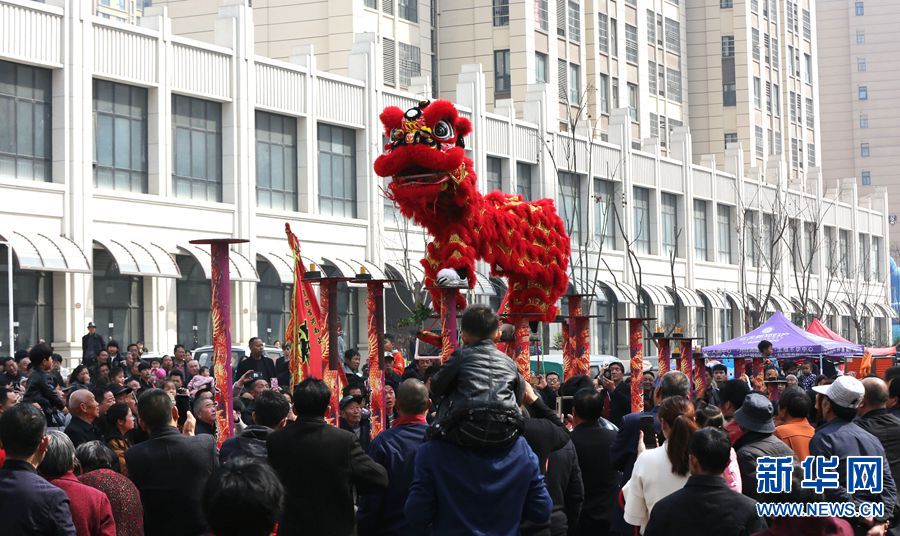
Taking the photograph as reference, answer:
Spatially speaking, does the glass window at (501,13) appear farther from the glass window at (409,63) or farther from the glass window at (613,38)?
the glass window at (613,38)

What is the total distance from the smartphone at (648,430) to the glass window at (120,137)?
2362 centimetres

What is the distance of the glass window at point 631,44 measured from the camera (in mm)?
59750

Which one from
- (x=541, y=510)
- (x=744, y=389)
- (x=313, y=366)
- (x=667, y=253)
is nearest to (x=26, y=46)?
(x=313, y=366)

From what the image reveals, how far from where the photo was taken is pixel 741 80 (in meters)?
66.8

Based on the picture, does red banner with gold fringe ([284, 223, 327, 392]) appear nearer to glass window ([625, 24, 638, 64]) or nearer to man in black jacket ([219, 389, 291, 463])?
man in black jacket ([219, 389, 291, 463])

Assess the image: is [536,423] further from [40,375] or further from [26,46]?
[26,46]

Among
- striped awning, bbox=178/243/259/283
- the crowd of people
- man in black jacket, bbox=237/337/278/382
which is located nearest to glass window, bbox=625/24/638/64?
striped awning, bbox=178/243/259/283

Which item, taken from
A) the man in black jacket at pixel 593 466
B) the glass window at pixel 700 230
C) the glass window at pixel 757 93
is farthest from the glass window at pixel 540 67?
the man in black jacket at pixel 593 466

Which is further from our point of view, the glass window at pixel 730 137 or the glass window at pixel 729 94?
the glass window at pixel 729 94

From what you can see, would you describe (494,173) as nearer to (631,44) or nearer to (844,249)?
(631,44)

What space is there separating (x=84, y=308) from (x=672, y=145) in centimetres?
3255

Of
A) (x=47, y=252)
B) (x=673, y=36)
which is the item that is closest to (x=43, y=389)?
(x=47, y=252)

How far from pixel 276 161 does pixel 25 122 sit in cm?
821

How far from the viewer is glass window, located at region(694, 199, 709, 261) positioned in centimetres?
5750
